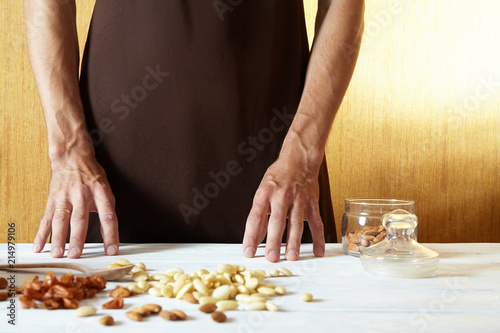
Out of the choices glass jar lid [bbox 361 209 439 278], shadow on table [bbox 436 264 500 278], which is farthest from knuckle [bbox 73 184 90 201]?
shadow on table [bbox 436 264 500 278]

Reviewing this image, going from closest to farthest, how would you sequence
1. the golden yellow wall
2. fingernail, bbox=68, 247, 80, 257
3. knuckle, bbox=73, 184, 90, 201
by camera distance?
fingernail, bbox=68, 247, 80, 257, knuckle, bbox=73, 184, 90, 201, the golden yellow wall

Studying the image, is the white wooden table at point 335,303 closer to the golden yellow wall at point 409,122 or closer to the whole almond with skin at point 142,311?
the whole almond with skin at point 142,311

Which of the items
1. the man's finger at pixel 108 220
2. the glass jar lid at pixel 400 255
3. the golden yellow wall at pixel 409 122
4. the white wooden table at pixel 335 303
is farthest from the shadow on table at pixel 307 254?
the golden yellow wall at pixel 409 122

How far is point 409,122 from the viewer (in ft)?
8.08

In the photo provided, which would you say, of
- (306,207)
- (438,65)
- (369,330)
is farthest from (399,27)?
(369,330)

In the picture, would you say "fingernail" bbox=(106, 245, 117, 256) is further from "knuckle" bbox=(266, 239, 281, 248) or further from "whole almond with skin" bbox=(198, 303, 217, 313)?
"whole almond with skin" bbox=(198, 303, 217, 313)

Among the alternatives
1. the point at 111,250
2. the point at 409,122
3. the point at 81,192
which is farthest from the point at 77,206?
the point at 409,122

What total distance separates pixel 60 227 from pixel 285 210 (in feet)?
1.31

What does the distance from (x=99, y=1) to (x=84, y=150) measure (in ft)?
1.26

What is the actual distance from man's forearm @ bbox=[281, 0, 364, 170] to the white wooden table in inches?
11.2

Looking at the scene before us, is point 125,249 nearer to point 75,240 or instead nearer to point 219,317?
point 75,240

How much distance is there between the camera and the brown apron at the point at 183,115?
1.11 m

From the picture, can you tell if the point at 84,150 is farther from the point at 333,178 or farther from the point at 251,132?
the point at 333,178

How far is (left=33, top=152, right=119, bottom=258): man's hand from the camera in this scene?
88 cm
